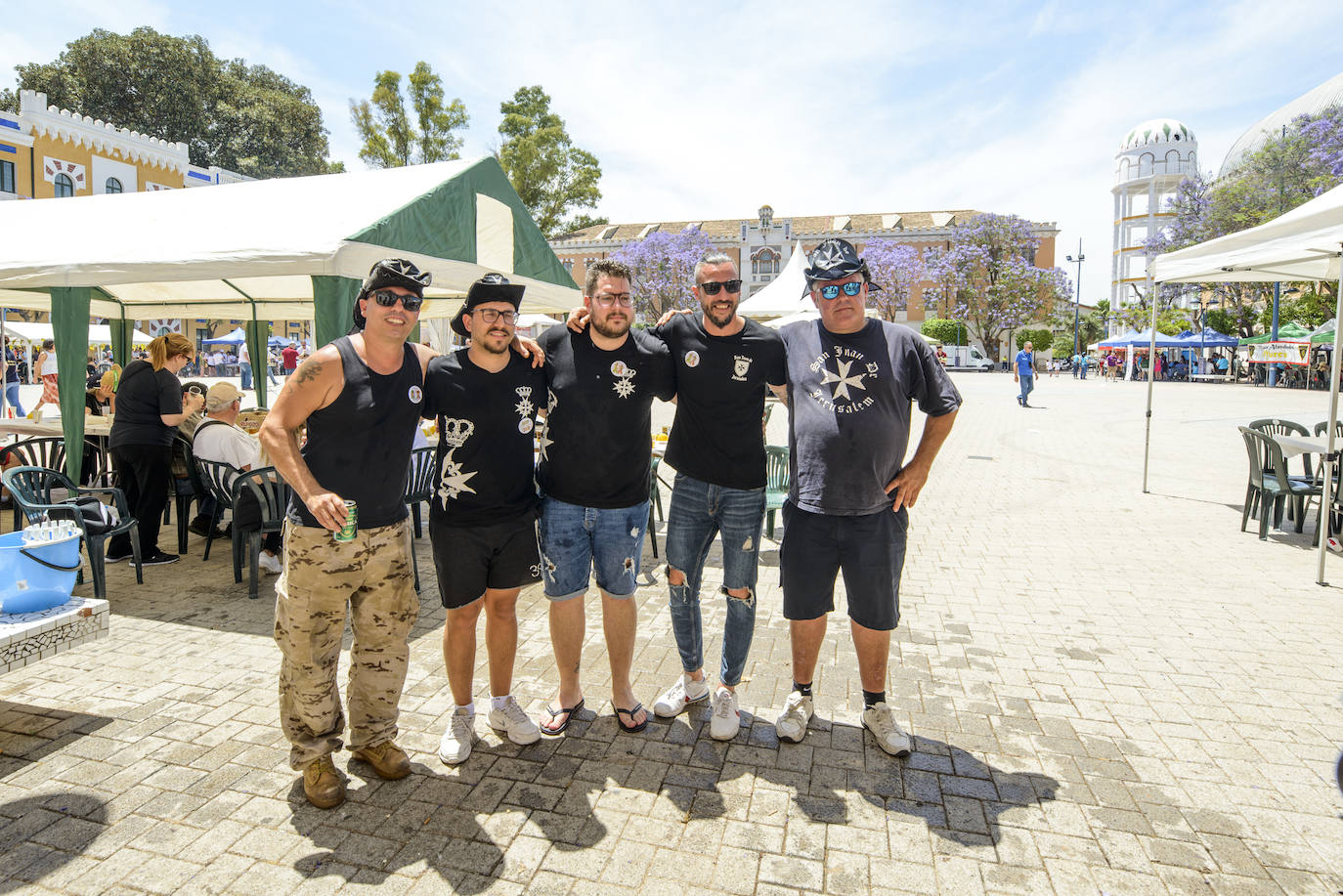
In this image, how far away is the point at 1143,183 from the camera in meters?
76.8

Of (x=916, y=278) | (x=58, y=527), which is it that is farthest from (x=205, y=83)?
(x=58, y=527)

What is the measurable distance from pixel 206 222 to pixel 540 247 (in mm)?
3193

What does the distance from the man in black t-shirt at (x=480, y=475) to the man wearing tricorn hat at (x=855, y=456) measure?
3.63 feet

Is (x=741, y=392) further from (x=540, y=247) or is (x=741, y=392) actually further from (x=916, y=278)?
(x=916, y=278)

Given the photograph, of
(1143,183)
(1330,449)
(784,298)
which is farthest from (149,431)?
(1143,183)

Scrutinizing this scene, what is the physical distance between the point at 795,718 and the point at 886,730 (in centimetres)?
37

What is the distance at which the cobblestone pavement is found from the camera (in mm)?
2379

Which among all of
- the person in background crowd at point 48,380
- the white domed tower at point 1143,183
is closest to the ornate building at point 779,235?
the white domed tower at point 1143,183

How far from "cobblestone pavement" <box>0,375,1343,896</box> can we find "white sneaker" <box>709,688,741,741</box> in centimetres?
6

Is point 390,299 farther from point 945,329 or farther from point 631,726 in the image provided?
point 945,329

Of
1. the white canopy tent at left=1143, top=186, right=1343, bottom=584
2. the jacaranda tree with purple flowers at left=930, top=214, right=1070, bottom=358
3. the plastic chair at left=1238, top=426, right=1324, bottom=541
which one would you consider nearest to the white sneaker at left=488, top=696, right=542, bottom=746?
the white canopy tent at left=1143, top=186, right=1343, bottom=584

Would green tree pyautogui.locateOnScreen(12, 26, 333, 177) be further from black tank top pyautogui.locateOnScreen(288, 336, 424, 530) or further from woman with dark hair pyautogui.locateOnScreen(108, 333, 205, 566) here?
black tank top pyautogui.locateOnScreen(288, 336, 424, 530)

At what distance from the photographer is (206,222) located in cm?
653

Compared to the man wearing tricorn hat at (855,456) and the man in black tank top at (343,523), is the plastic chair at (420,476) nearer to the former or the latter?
the man in black tank top at (343,523)
